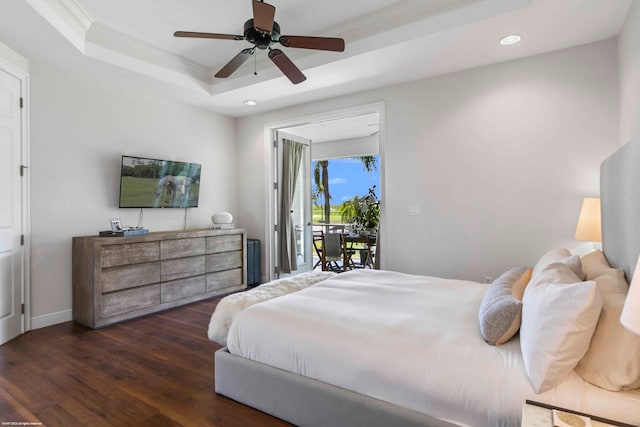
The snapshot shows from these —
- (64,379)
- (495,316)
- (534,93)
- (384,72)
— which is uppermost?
(384,72)

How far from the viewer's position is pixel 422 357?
1.47 meters

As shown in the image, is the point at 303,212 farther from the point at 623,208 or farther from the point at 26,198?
the point at 623,208

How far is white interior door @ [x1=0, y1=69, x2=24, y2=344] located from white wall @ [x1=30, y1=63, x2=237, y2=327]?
16 cm

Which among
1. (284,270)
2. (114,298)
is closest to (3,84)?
(114,298)

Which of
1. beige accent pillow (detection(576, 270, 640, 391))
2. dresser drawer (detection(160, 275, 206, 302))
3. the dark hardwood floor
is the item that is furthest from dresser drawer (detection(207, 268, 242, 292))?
beige accent pillow (detection(576, 270, 640, 391))

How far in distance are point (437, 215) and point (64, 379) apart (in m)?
3.55

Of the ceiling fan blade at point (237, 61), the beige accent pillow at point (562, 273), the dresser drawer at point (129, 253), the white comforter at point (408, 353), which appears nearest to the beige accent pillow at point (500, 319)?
the white comforter at point (408, 353)

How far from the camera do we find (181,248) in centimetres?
407

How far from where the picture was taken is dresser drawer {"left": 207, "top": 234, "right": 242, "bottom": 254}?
174 inches

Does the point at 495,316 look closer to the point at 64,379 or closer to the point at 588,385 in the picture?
the point at 588,385

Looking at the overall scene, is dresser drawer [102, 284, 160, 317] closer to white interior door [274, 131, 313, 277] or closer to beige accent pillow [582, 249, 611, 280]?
white interior door [274, 131, 313, 277]

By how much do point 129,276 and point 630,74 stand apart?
4.76 metres

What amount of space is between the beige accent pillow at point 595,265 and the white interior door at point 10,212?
14.4 ft

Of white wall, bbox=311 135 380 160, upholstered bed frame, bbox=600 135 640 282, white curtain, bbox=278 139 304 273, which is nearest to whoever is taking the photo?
upholstered bed frame, bbox=600 135 640 282
